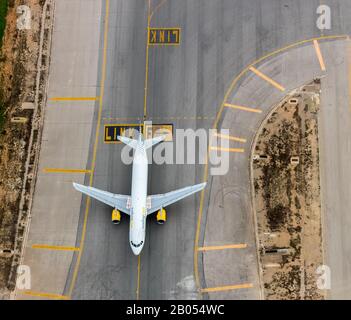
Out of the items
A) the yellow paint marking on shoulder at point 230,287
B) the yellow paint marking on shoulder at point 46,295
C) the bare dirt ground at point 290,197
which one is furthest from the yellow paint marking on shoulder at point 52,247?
the bare dirt ground at point 290,197

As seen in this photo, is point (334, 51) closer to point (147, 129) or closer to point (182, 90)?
point (182, 90)

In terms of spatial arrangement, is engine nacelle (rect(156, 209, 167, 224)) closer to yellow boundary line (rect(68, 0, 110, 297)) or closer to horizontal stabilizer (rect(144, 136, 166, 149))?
horizontal stabilizer (rect(144, 136, 166, 149))

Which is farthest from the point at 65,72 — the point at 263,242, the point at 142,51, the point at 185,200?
the point at 263,242

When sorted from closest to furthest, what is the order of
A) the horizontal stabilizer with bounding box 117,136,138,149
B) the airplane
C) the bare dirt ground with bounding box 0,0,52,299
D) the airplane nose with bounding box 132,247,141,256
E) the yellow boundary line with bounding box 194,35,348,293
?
the airplane nose with bounding box 132,247,141,256, the airplane, the yellow boundary line with bounding box 194,35,348,293, the horizontal stabilizer with bounding box 117,136,138,149, the bare dirt ground with bounding box 0,0,52,299

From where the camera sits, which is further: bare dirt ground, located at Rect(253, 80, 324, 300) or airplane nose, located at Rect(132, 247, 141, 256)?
bare dirt ground, located at Rect(253, 80, 324, 300)

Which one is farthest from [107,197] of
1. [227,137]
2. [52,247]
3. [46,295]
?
[227,137]

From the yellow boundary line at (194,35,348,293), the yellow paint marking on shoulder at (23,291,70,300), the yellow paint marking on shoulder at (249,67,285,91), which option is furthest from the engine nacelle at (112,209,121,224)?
the yellow paint marking on shoulder at (249,67,285,91)

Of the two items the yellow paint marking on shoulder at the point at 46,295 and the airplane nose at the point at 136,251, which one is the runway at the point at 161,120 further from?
the airplane nose at the point at 136,251
